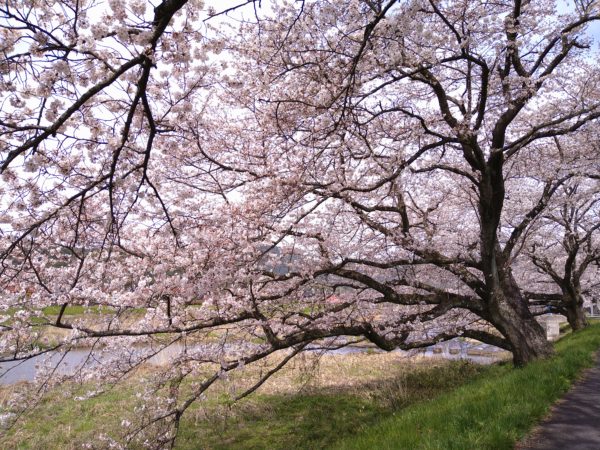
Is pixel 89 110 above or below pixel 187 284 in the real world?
above

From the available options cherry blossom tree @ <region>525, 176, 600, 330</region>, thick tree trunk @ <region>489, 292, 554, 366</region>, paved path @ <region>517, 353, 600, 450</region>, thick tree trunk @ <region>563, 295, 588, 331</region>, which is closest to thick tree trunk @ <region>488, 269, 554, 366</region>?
thick tree trunk @ <region>489, 292, 554, 366</region>

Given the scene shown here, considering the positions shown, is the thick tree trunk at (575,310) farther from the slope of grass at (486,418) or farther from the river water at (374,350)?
the slope of grass at (486,418)

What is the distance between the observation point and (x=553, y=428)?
5461 mm

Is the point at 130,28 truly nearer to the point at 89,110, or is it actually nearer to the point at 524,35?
the point at 89,110

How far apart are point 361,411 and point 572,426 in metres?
6.66

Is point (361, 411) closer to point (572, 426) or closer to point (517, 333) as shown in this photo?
point (517, 333)

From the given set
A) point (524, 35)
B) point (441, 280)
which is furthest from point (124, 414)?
point (524, 35)

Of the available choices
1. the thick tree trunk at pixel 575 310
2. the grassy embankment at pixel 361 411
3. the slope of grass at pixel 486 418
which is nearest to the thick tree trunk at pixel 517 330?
the grassy embankment at pixel 361 411

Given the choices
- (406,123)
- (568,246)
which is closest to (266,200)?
(406,123)

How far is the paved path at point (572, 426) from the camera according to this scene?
16.2 ft

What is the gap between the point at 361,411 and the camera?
11.5 metres

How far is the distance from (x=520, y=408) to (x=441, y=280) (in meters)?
6.65

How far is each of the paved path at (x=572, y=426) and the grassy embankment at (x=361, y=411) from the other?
5.9 inches

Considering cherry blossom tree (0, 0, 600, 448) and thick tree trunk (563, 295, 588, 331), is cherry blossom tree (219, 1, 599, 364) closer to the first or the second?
cherry blossom tree (0, 0, 600, 448)
